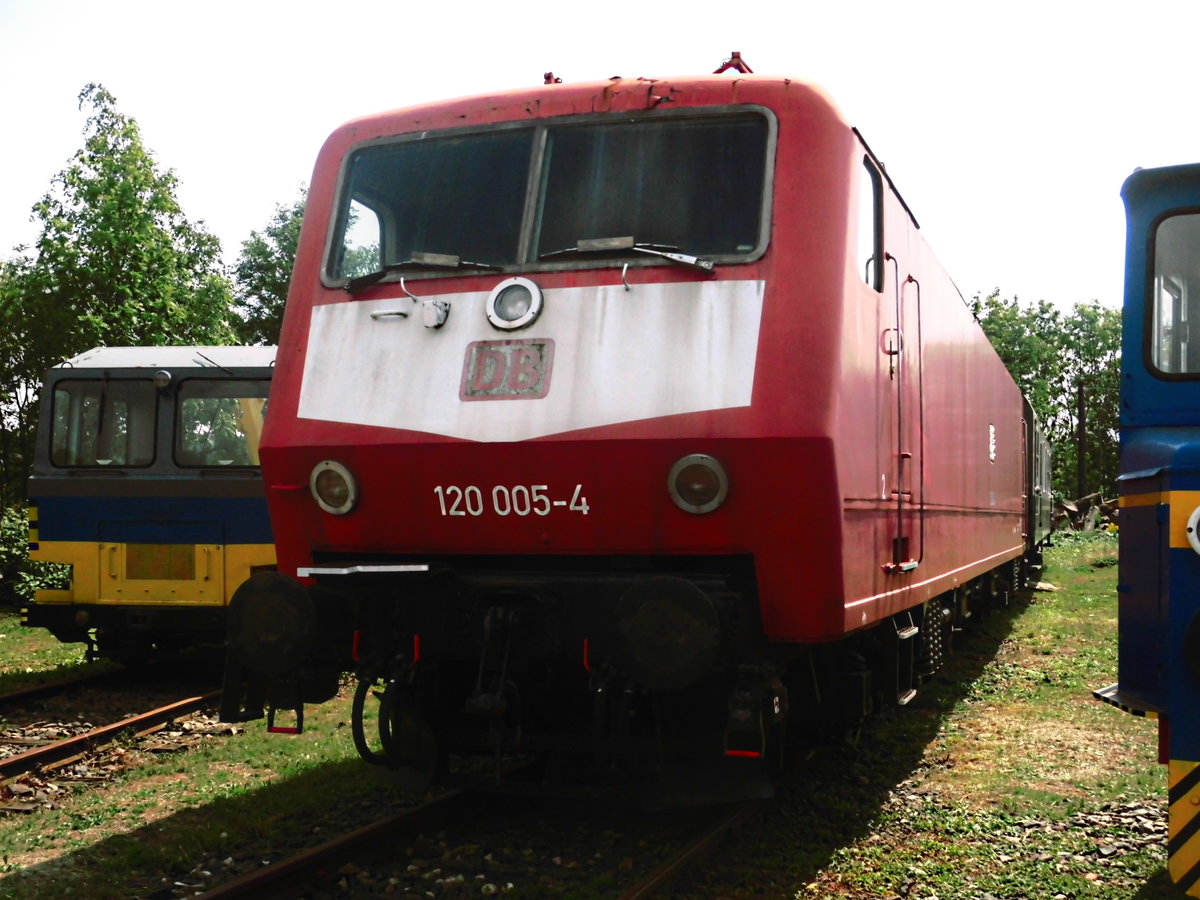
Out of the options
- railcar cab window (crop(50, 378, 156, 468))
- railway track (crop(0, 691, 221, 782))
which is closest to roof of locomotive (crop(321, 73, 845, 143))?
railway track (crop(0, 691, 221, 782))

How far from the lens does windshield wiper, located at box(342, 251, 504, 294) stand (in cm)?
537

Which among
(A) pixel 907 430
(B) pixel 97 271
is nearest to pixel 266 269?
(B) pixel 97 271

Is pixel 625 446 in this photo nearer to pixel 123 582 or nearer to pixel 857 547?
pixel 857 547

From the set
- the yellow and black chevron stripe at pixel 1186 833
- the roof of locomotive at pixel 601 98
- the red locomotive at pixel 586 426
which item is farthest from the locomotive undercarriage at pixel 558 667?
the roof of locomotive at pixel 601 98

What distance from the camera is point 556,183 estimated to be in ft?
17.7

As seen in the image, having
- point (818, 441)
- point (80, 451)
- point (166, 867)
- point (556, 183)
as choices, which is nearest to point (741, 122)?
point (556, 183)

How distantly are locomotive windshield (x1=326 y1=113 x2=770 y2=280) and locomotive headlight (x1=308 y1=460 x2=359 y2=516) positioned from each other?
96 centimetres

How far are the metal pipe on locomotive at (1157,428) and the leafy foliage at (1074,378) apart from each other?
56733 mm

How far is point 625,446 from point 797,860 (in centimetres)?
207

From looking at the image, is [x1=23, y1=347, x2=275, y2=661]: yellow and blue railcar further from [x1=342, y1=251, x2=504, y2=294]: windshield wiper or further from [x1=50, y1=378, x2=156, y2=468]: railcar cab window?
[x1=342, y1=251, x2=504, y2=294]: windshield wiper

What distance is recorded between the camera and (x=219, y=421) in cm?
1069

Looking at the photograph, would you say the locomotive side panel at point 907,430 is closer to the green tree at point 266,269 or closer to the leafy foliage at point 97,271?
the leafy foliage at point 97,271

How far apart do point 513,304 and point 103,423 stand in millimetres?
6892

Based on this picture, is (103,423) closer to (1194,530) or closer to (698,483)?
(698,483)
